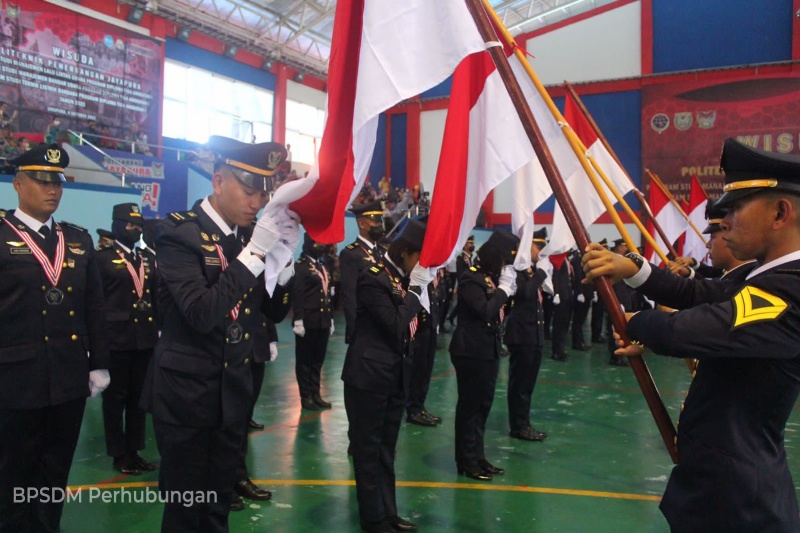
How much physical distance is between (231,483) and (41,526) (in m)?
1.24

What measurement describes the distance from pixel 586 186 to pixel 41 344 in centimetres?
374

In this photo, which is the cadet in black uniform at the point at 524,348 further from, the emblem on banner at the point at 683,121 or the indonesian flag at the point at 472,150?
the emblem on banner at the point at 683,121

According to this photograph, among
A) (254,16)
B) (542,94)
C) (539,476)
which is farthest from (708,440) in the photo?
(254,16)

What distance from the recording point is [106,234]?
5.12 meters

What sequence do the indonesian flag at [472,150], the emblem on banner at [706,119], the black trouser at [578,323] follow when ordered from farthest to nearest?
1. the emblem on banner at [706,119]
2. the black trouser at [578,323]
3. the indonesian flag at [472,150]

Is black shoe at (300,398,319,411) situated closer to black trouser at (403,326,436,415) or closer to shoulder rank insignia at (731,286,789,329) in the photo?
black trouser at (403,326,436,415)

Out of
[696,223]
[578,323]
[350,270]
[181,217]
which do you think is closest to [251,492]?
[181,217]

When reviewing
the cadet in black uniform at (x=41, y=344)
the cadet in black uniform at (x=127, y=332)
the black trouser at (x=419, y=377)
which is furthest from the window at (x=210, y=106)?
the cadet in black uniform at (x=41, y=344)

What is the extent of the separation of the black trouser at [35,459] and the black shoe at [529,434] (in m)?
3.77

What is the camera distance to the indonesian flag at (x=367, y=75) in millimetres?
2514

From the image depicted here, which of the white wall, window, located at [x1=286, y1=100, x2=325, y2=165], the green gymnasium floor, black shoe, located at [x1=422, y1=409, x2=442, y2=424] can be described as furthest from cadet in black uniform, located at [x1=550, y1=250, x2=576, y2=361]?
window, located at [x1=286, y1=100, x2=325, y2=165]

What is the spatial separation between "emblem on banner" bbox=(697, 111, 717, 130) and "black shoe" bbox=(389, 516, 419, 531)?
18284 mm

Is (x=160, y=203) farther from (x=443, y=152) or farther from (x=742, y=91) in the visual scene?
(x=742, y=91)

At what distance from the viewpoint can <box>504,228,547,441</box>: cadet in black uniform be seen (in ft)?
18.6
